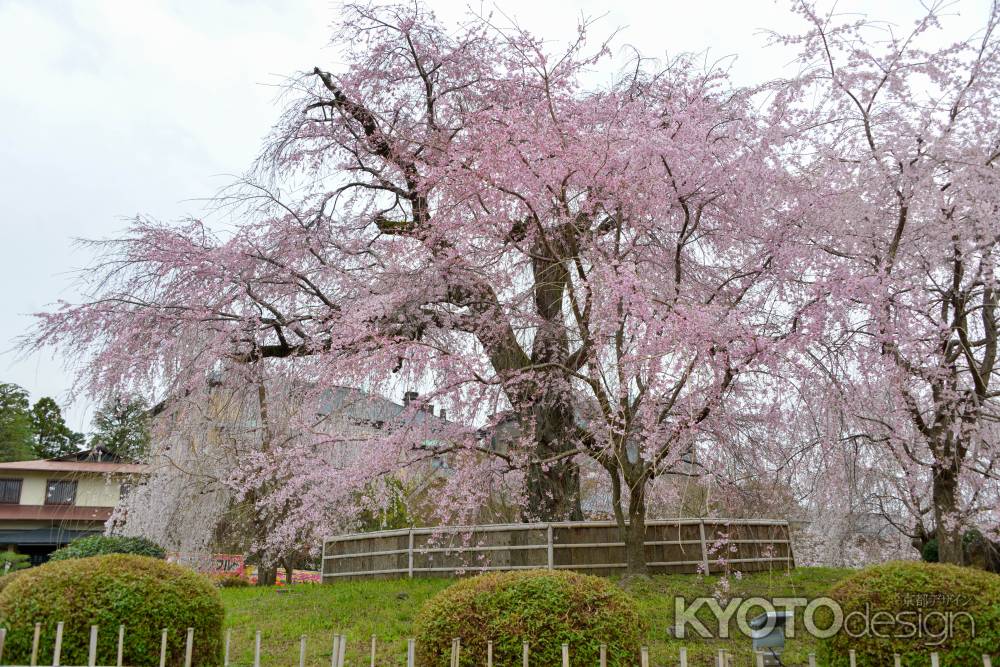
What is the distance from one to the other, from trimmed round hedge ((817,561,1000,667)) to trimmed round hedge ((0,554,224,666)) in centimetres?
456

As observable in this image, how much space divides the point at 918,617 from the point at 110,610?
5565 millimetres

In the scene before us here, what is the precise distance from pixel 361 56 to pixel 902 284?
7.74 metres

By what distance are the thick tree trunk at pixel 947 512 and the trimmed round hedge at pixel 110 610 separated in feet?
22.6

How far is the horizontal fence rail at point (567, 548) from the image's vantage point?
10.8m

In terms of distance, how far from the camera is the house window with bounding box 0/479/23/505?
1065 inches

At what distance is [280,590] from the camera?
40.2 ft

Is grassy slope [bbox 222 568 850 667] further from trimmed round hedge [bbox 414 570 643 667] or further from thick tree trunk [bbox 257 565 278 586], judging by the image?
thick tree trunk [bbox 257 565 278 586]

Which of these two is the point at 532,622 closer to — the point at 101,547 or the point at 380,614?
the point at 380,614

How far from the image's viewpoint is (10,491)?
2719 cm

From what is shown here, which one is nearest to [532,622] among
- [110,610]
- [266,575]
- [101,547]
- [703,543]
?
[110,610]

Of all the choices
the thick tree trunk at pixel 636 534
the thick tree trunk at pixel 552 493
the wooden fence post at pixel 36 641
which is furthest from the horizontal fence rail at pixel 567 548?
the wooden fence post at pixel 36 641

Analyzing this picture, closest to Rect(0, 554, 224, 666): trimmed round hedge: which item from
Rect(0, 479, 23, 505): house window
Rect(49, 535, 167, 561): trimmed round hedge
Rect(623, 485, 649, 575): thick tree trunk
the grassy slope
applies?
the grassy slope

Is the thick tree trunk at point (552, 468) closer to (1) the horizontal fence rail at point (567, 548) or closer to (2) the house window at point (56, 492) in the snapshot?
(1) the horizontal fence rail at point (567, 548)

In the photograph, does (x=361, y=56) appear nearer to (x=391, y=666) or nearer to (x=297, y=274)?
(x=297, y=274)
